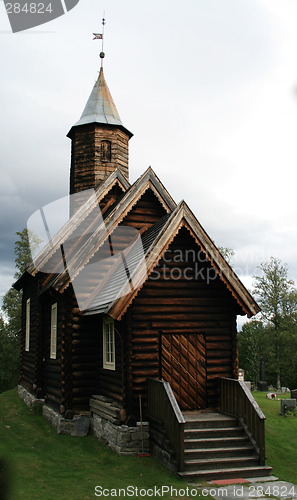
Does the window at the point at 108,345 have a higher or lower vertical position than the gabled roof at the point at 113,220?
lower

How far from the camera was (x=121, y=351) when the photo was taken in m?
11.5

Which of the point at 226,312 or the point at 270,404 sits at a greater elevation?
the point at 226,312

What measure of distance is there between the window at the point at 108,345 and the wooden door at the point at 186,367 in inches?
65.4

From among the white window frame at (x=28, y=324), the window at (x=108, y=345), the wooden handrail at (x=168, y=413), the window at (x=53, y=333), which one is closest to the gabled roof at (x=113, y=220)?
the window at (x=108, y=345)

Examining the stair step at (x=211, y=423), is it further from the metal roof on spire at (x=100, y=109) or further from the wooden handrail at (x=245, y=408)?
the metal roof on spire at (x=100, y=109)

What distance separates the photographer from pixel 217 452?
9.87 m

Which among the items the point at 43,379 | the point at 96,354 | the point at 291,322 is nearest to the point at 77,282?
the point at 96,354

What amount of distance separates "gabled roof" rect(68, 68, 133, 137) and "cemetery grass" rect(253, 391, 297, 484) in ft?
46.5

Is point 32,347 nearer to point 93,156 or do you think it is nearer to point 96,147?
point 93,156

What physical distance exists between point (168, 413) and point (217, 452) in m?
1.40

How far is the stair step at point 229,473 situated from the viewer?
9.11m

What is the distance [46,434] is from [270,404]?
1121 centimetres

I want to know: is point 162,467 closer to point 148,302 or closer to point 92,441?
point 92,441

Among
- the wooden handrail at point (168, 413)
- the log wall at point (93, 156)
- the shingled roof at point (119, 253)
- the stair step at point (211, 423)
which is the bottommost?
the stair step at point (211, 423)
